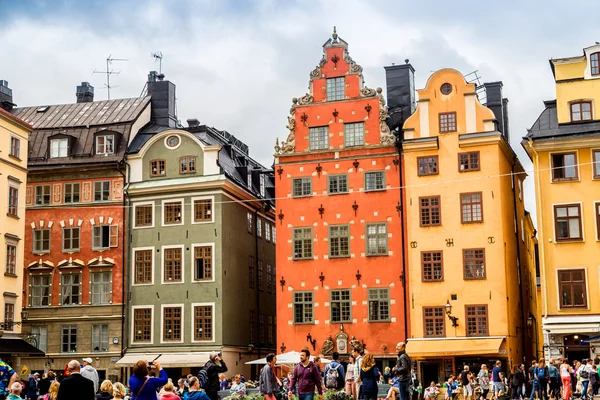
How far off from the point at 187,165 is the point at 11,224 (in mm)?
10059

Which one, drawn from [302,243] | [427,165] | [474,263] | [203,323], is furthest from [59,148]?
[474,263]

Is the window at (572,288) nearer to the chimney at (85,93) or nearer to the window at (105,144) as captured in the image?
the window at (105,144)

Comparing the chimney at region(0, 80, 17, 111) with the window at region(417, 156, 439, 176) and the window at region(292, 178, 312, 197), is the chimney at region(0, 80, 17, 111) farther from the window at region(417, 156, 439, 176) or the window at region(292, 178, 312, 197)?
the window at region(417, 156, 439, 176)

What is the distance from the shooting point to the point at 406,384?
22.4 meters

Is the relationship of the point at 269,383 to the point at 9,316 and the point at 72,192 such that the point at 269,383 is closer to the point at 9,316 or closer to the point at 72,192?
the point at 9,316

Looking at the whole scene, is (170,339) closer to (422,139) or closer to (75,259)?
(75,259)

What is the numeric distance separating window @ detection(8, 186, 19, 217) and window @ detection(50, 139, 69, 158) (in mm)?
4574

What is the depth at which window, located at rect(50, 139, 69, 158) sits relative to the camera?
54656mm

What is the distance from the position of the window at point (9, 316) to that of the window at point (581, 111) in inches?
1214

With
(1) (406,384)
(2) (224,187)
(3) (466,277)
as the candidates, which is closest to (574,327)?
(3) (466,277)

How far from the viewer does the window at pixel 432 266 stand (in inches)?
1823

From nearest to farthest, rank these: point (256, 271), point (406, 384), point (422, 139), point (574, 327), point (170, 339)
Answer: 1. point (406, 384)
2. point (574, 327)
3. point (422, 139)
4. point (170, 339)
5. point (256, 271)

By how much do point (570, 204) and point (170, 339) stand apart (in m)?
22.4

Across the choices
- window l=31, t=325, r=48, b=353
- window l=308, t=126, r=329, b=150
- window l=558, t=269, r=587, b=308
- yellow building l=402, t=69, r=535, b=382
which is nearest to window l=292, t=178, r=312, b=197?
window l=308, t=126, r=329, b=150
